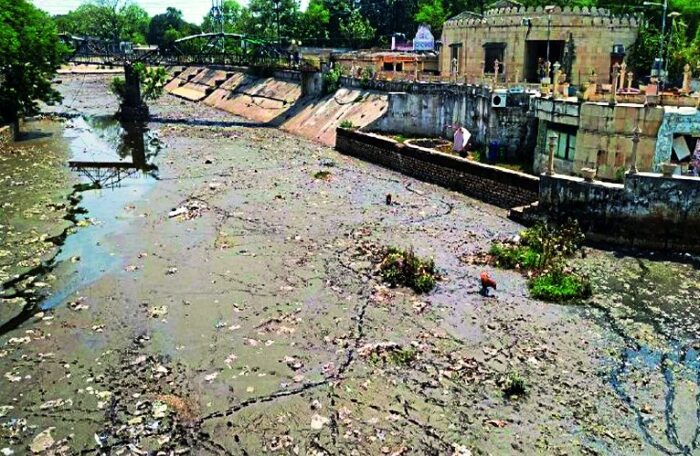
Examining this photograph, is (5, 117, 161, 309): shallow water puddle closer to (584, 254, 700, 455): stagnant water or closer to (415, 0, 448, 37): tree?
(584, 254, 700, 455): stagnant water

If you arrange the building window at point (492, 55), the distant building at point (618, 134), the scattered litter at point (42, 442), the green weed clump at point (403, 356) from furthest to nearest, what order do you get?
the building window at point (492, 55) < the distant building at point (618, 134) < the green weed clump at point (403, 356) < the scattered litter at point (42, 442)

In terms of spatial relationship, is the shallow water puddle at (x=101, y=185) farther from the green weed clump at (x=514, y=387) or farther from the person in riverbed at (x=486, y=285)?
the green weed clump at (x=514, y=387)

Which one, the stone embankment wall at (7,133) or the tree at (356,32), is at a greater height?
the tree at (356,32)

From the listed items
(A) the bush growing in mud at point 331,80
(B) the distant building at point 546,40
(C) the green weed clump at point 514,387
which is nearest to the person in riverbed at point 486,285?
(C) the green weed clump at point 514,387

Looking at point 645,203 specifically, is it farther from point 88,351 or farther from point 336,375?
point 88,351

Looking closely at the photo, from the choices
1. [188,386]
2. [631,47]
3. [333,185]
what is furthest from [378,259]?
[631,47]

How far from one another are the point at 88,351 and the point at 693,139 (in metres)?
18.8

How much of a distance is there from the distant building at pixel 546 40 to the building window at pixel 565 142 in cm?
1288

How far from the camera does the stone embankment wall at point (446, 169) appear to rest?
23.3 m

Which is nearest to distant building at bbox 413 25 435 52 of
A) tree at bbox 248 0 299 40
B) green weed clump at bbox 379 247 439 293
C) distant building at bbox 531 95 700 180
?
tree at bbox 248 0 299 40

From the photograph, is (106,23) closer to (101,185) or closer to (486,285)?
(101,185)

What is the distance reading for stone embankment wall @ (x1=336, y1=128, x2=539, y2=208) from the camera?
23.3m

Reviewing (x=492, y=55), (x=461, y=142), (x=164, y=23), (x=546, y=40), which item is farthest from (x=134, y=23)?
(x=461, y=142)

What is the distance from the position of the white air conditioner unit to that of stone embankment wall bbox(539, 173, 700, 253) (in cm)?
739
